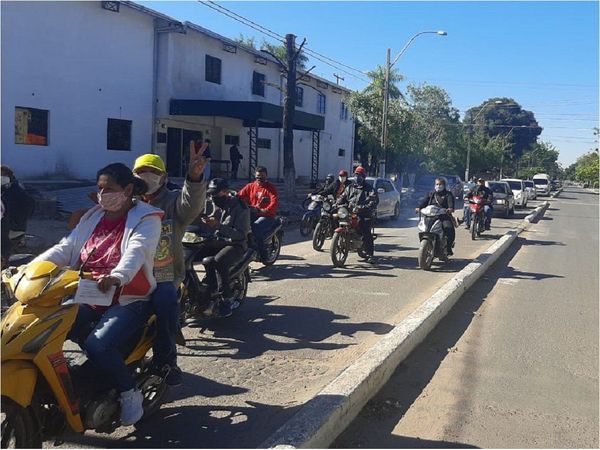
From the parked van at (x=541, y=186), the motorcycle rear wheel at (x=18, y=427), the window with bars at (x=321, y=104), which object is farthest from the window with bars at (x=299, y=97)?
the parked van at (x=541, y=186)

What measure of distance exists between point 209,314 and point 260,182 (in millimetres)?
4119

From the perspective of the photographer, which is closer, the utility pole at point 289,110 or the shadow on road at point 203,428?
the shadow on road at point 203,428

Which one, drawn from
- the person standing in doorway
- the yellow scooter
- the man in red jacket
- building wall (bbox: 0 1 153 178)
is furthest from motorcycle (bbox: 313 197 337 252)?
the person standing in doorway

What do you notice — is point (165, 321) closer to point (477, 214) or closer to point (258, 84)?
point (477, 214)

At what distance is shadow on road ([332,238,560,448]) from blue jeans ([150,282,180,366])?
1.20 metres

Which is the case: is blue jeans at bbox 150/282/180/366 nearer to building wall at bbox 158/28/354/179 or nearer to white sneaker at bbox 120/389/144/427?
white sneaker at bbox 120/389/144/427

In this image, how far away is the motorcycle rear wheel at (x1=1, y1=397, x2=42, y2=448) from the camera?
2.85 metres

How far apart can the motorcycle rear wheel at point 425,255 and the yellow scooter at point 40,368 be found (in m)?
7.94

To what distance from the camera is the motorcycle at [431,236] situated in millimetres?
10602

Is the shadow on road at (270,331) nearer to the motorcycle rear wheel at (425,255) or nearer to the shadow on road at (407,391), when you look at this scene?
the shadow on road at (407,391)

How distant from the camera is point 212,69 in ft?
83.9

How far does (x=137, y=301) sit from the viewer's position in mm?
3488

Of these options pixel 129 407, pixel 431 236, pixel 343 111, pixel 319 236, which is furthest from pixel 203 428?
pixel 343 111

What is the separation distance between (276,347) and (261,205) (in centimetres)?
419
